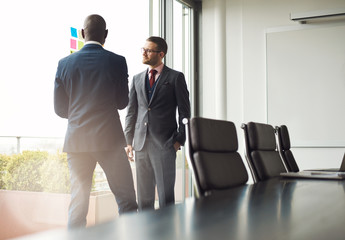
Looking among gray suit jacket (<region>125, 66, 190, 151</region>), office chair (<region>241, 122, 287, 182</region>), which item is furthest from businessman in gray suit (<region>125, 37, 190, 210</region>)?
office chair (<region>241, 122, 287, 182</region>)

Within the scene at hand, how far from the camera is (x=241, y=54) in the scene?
20.0 ft

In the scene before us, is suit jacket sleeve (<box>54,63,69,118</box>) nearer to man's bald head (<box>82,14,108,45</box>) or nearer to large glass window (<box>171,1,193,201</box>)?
man's bald head (<box>82,14,108,45</box>)

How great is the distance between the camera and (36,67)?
3.33 m

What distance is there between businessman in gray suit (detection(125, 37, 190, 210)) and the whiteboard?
2.70 metres

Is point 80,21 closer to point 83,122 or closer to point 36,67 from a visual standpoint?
point 36,67

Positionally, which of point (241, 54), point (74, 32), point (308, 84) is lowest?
point (308, 84)

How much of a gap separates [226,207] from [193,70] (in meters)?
5.23

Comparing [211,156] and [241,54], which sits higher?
[241,54]

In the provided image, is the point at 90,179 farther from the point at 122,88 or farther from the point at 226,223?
the point at 226,223

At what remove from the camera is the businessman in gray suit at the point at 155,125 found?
336 centimetres

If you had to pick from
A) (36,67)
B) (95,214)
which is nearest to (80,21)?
(36,67)

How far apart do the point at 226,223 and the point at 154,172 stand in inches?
103

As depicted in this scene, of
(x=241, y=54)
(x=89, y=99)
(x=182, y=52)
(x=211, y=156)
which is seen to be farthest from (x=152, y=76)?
(x=241, y=54)

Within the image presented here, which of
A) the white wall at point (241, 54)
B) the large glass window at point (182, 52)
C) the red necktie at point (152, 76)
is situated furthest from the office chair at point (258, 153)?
the white wall at point (241, 54)
